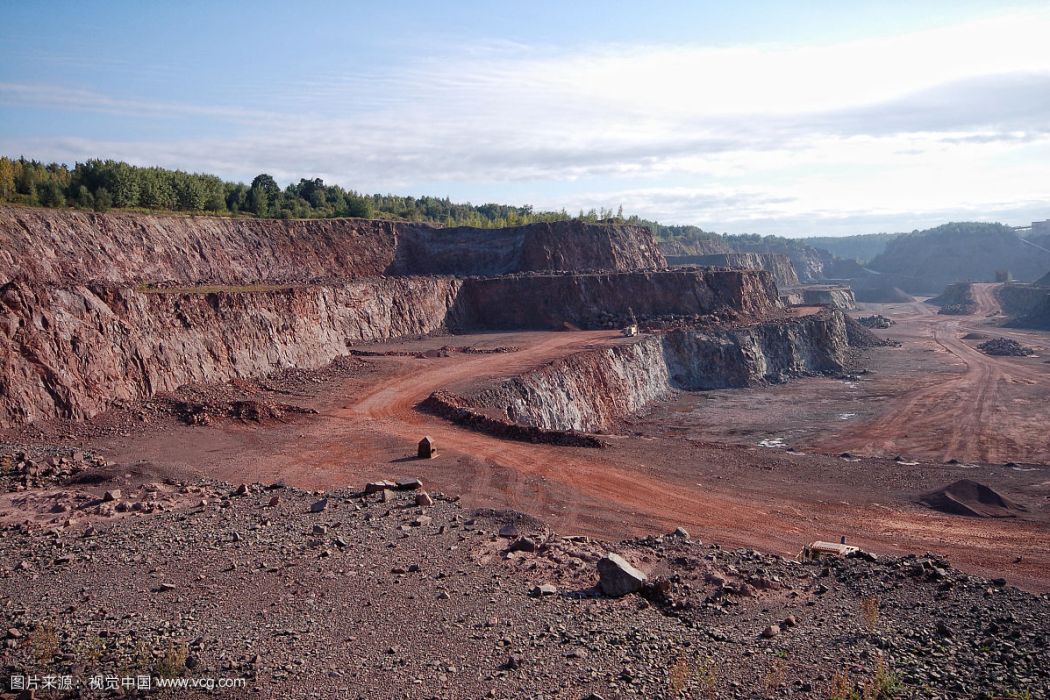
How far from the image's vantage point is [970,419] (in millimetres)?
35406

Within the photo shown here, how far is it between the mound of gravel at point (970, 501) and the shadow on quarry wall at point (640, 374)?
10.2 m

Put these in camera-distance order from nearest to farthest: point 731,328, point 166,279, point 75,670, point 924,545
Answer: point 75,670
point 924,545
point 166,279
point 731,328

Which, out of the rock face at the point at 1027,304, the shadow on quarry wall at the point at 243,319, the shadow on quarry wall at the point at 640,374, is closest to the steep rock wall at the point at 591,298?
the shadow on quarry wall at the point at 243,319

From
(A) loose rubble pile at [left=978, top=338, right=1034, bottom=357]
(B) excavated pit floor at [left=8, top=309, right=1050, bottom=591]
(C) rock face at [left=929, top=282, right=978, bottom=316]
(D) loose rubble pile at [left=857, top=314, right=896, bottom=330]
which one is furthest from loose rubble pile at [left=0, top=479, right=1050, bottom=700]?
(C) rock face at [left=929, top=282, right=978, bottom=316]

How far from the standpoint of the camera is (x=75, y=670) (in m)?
8.45

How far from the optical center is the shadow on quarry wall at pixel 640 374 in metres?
27.8

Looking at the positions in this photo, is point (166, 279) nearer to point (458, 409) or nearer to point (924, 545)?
point (458, 409)

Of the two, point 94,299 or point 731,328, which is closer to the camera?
point 94,299

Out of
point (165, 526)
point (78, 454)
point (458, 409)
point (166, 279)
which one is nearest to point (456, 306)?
point (166, 279)

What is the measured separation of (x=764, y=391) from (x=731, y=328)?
19.2 feet

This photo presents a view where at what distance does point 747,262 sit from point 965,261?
6372 cm

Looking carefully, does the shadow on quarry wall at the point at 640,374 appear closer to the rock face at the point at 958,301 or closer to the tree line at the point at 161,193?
the tree line at the point at 161,193

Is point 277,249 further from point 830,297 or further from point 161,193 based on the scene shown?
point 830,297

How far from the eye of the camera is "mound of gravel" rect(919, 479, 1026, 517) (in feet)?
59.7
